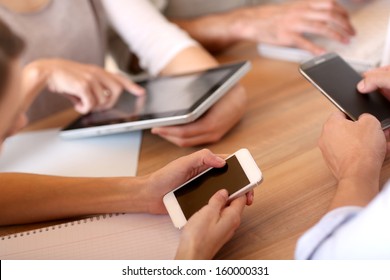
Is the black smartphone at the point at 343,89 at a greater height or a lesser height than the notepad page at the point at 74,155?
greater

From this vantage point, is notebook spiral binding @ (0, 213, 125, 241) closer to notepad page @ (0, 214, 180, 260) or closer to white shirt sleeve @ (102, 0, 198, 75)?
notepad page @ (0, 214, 180, 260)

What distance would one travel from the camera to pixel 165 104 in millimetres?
715

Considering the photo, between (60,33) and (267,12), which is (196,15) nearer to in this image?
(267,12)

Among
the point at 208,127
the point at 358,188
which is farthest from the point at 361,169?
the point at 208,127

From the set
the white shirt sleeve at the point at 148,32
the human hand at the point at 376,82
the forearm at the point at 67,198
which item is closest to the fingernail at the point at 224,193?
the forearm at the point at 67,198

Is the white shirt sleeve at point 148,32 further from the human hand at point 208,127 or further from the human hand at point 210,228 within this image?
the human hand at point 210,228

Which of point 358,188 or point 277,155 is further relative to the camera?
point 277,155

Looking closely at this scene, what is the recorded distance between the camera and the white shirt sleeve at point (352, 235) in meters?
0.38

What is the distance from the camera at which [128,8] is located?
93 cm

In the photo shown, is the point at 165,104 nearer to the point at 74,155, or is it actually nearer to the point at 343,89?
the point at 74,155

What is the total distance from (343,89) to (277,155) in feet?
0.39

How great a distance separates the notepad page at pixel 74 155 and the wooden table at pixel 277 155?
0.08 feet
